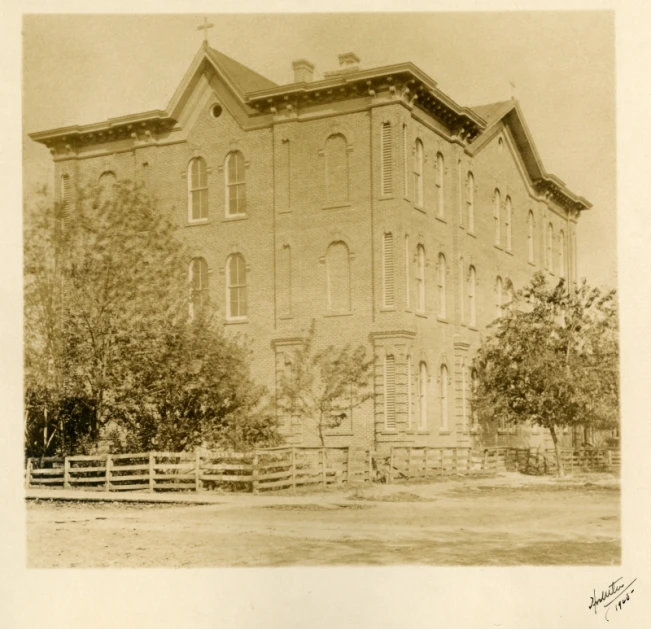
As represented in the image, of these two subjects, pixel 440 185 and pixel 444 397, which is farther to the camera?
pixel 440 185

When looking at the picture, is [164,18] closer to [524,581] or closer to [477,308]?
[477,308]

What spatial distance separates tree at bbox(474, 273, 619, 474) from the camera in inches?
790

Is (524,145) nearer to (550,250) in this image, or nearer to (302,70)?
(550,250)

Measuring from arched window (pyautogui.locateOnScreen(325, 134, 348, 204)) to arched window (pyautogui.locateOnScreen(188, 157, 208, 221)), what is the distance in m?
2.64

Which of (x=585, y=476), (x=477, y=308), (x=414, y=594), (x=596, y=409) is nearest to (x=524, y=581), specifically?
(x=414, y=594)

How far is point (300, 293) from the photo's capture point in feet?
64.2

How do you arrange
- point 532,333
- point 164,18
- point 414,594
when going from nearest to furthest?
point 414,594 → point 164,18 → point 532,333

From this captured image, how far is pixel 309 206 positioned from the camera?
19672 mm

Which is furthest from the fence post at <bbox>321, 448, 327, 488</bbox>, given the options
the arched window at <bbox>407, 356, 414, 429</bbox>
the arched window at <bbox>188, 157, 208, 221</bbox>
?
the arched window at <bbox>188, 157, 208, 221</bbox>

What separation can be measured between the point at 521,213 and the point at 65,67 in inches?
423

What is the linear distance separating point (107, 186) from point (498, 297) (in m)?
8.40

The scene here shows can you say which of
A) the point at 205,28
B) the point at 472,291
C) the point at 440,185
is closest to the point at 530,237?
the point at 472,291

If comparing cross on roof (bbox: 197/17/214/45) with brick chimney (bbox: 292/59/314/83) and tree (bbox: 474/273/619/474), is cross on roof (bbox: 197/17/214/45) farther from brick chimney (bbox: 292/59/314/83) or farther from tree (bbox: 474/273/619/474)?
tree (bbox: 474/273/619/474)
